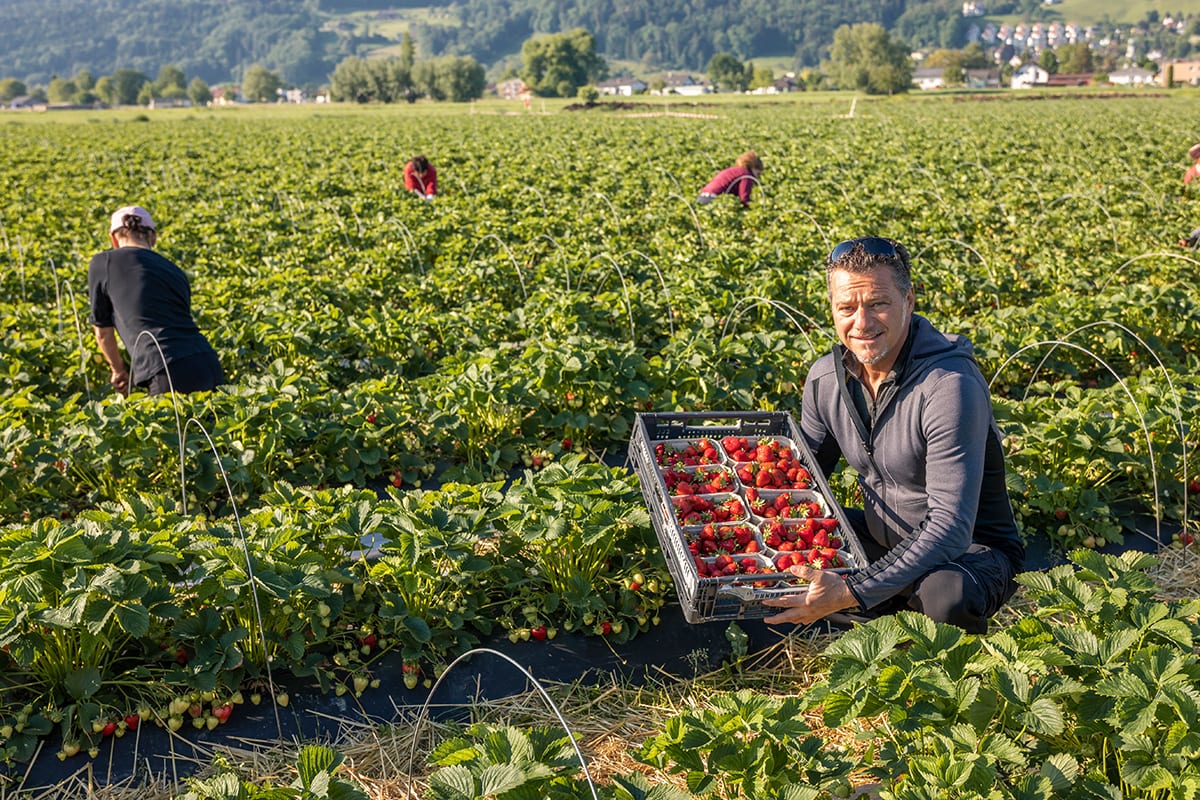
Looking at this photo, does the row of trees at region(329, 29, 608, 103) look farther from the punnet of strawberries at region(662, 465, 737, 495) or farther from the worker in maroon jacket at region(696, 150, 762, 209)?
the punnet of strawberries at region(662, 465, 737, 495)

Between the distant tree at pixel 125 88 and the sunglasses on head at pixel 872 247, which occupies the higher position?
the distant tree at pixel 125 88

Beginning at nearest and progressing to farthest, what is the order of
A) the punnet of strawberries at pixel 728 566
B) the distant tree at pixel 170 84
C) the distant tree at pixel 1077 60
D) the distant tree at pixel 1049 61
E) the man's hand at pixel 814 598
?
the man's hand at pixel 814 598 → the punnet of strawberries at pixel 728 566 → the distant tree at pixel 1077 60 → the distant tree at pixel 1049 61 → the distant tree at pixel 170 84

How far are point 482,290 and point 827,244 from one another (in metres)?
3.92

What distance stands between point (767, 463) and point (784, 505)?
10.4 inches

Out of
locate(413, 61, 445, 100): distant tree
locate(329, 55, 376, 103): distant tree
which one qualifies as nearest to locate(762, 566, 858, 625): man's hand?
locate(329, 55, 376, 103): distant tree

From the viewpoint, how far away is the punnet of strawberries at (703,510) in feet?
11.5

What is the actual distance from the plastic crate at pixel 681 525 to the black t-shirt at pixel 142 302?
358 centimetres

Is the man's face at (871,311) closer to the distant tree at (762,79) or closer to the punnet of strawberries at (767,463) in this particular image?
the punnet of strawberries at (767,463)

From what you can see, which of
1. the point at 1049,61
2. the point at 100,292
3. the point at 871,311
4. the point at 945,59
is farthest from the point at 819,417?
the point at 1049,61

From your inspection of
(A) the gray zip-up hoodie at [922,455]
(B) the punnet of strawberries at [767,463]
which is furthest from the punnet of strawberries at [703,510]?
(A) the gray zip-up hoodie at [922,455]

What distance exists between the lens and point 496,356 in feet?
19.5

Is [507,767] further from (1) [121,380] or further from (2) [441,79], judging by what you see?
(2) [441,79]

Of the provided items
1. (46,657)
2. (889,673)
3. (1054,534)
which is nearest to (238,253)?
(46,657)

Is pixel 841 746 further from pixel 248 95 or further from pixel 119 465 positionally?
pixel 248 95
